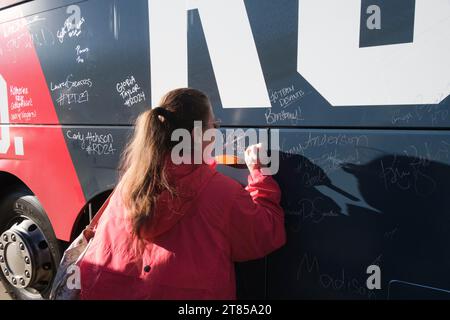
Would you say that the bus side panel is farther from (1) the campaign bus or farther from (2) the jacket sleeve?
(2) the jacket sleeve

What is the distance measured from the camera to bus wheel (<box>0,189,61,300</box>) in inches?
121

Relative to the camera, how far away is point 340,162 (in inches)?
68.8

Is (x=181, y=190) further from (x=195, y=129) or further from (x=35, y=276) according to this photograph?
(x=35, y=276)

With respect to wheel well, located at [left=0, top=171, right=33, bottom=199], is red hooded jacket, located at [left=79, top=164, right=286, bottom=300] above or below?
above

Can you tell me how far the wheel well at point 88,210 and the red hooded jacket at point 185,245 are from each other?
0.91m

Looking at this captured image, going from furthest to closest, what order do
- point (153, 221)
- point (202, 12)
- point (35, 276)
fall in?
point (35, 276) < point (202, 12) < point (153, 221)

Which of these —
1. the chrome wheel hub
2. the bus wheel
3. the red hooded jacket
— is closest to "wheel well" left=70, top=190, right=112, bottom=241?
the bus wheel

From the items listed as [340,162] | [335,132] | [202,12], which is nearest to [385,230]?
[340,162]

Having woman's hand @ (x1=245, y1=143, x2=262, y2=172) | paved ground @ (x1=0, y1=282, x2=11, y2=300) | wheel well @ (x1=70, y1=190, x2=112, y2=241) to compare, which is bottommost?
paved ground @ (x1=0, y1=282, x2=11, y2=300)

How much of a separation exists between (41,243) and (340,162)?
8.09 feet

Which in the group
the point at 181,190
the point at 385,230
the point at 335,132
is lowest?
the point at 385,230

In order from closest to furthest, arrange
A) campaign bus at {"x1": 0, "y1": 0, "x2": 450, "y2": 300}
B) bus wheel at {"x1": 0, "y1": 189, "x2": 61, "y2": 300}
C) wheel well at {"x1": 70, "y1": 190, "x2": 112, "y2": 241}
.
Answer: campaign bus at {"x1": 0, "y1": 0, "x2": 450, "y2": 300} → wheel well at {"x1": 70, "y1": 190, "x2": 112, "y2": 241} → bus wheel at {"x1": 0, "y1": 189, "x2": 61, "y2": 300}

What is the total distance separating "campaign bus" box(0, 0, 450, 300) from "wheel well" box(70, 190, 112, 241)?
1 cm

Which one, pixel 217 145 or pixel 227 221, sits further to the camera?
pixel 217 145
